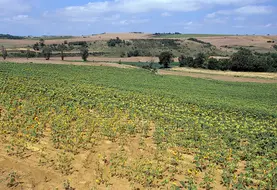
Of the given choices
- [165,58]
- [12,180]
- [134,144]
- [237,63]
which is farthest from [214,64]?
[12,180]

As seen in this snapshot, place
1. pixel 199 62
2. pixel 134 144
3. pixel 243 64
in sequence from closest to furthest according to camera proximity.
A: pixel 134 144
pixel 243 64
pixel 199 62

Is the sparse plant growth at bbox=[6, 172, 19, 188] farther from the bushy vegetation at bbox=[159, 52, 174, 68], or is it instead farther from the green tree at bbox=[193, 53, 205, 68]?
the green tree at bbox=[193, 53, 205, 68]

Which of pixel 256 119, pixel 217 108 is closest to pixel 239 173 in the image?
pixel 256 119

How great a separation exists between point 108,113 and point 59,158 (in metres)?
5.69

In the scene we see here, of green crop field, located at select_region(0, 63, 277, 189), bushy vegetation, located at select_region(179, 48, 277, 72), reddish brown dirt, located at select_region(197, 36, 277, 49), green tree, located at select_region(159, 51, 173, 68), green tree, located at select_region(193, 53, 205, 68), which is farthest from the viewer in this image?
reddish brown dirt, located at select_region(197, 36, 277, 49)

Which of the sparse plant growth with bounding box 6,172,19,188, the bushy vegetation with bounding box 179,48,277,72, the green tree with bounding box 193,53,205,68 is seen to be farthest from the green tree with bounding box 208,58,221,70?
the sparse plant growth with bounding box 6,172,19,188

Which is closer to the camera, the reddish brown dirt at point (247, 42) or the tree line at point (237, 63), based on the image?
the tree line at point (237, 63)

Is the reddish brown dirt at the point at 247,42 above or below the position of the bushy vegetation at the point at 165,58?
above

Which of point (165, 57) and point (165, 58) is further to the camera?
point (165, 58)

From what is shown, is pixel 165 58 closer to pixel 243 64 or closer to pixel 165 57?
pixel 165 57

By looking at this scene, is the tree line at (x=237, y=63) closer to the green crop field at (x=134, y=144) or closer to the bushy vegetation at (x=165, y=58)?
the bushy vegetation at (x=165, y=58)

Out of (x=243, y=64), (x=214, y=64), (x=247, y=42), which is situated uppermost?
(x=247, y=42)

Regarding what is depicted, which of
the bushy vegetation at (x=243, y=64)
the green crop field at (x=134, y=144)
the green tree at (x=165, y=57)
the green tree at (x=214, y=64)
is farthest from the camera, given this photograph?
the green tree at (x=214, y=64)

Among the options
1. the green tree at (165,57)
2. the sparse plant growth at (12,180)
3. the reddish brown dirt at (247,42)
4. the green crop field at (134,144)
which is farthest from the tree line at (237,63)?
the sparse plant growth at (12,180)
